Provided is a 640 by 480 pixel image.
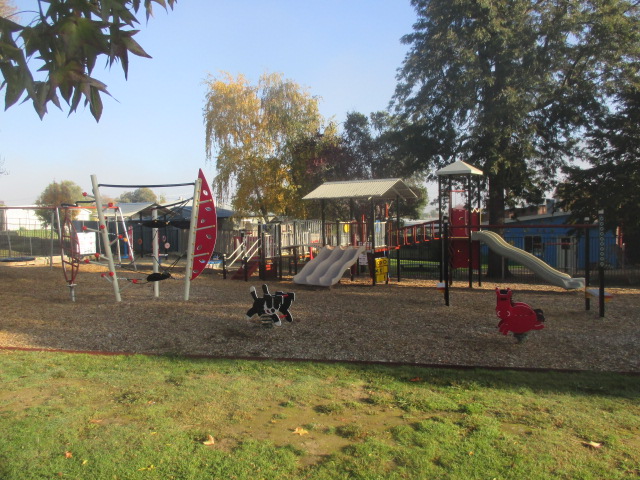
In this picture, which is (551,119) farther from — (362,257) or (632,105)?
(362,257)

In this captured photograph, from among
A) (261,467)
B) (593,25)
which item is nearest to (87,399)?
(261,467)

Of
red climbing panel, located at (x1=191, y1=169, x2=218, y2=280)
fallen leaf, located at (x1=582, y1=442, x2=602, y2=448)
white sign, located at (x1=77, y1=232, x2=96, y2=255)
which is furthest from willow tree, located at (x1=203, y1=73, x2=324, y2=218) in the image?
fallen leaf, located at (x1=582, y1=442, x2=602, y2=448)

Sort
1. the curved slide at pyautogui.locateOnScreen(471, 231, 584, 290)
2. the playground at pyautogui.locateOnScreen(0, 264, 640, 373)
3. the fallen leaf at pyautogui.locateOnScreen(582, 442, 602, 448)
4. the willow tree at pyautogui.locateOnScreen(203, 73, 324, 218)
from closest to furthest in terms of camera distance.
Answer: the fallen leaf at pyautogui.locateOnScreen(582, 442, 602, 448) < the playground at pyautogui.locateOnScreen(0, 264, 640, 373) < the curved slide at pyautogui.locateOnScreen(471, 231, 584, 290) < the willow tree at pyautogui.locateOnScreen(203, 73, 324, 218)

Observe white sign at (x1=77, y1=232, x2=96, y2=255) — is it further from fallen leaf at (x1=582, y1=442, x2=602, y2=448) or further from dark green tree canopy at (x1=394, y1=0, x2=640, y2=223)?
fallen leaf at (x1=582, y1=442, x2=602, y2=448)

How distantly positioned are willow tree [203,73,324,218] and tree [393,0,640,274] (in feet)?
37.8

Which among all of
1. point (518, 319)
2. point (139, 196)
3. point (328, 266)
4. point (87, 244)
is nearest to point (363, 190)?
point (328, 266)

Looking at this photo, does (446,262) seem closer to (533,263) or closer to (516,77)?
(533,263)

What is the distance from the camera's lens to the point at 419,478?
3.17 m

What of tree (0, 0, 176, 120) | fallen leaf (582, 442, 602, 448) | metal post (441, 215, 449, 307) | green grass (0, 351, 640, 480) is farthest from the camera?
metal post (441, 215, 449, 307)

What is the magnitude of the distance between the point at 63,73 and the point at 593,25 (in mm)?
19379

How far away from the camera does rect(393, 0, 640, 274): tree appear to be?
17.4 m

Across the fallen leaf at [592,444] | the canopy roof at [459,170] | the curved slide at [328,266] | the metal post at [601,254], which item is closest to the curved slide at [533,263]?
the canopy roof at [459,170]

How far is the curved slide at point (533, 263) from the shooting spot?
12.1 meters

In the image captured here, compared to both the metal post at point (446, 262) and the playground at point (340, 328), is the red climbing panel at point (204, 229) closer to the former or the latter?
the playground at point (340, 328)
